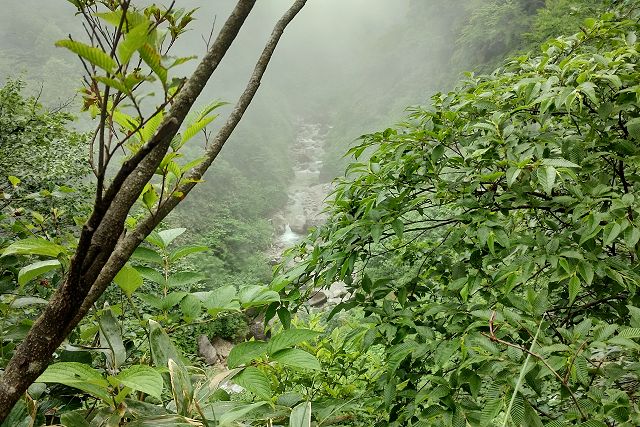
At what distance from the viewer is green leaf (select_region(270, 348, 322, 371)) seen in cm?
61

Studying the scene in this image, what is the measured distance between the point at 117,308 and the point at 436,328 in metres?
0.85

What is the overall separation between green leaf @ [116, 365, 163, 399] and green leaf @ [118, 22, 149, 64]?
0.38 meters

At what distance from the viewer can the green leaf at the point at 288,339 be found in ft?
2.12

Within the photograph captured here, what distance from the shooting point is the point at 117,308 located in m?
0.83

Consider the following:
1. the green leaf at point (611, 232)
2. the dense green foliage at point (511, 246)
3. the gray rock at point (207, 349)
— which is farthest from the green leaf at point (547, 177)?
the gray rock at point (207, 349)

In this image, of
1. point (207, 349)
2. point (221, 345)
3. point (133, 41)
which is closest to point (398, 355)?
point (133, 41)

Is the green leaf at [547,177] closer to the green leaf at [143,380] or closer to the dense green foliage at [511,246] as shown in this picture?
the dense green foliage at [511,246]

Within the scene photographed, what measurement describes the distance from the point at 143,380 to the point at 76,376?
0.33 ft

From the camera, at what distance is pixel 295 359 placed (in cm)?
63

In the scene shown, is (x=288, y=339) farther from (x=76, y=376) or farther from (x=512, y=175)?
(x=512, y=175)

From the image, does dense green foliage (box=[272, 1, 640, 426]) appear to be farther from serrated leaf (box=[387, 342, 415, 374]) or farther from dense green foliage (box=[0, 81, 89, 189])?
dense green foliage (box=[0, 81, 89, 189])

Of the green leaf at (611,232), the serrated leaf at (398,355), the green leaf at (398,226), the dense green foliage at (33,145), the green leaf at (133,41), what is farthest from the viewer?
the dense green foliage at (33,145)

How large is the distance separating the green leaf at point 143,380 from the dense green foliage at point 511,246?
12.1 inches

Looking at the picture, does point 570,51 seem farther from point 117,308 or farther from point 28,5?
point 28,5
